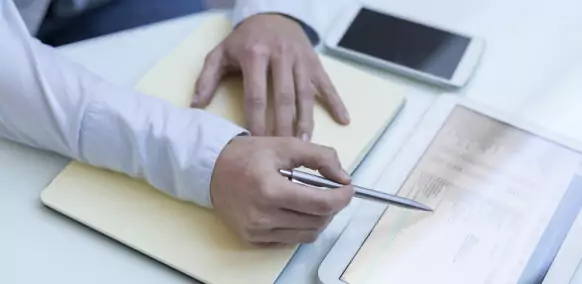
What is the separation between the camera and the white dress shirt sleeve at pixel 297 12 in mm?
905

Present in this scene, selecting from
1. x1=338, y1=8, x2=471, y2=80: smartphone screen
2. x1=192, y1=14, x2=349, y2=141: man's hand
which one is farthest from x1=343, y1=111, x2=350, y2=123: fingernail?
x1=338, y1=8, x2=471, y2=80: smartphone screen

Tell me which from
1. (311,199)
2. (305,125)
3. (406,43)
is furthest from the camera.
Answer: (406,43)

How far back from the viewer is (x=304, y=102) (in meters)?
0.81

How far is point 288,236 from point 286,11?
1.00 feet

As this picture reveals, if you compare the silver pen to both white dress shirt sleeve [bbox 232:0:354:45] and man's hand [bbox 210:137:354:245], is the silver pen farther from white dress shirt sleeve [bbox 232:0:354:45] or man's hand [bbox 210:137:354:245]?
white dress shirt sleeve [bbox 232:0:354:45]

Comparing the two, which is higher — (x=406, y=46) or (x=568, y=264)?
(x=406, y=46)

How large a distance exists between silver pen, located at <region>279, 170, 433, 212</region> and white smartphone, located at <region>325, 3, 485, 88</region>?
0.17 meters

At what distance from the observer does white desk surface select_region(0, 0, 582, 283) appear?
0.71m

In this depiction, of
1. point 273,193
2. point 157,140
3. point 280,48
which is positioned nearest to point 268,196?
point 273,193

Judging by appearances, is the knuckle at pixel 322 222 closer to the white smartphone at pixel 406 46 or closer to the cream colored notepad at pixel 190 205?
the cream colored notepad at pixel 190 205

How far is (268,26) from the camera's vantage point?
90 centimetres

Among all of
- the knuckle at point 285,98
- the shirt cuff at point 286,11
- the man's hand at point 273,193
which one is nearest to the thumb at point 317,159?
the man's hand at point 273,193

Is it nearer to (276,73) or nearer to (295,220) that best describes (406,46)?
(276,73)

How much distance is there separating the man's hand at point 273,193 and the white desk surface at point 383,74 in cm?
4
